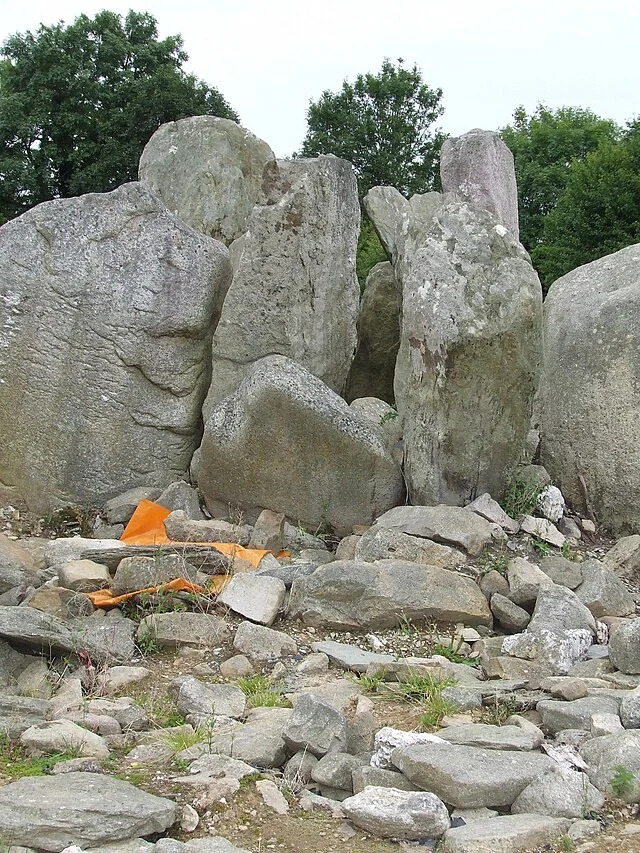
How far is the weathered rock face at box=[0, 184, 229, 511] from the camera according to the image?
6.32 meters

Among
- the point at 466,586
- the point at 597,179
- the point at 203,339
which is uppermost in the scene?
the point at 597,179

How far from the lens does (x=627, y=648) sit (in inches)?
147

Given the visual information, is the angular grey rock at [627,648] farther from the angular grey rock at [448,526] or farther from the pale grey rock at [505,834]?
the pale grey rock at [505,834]

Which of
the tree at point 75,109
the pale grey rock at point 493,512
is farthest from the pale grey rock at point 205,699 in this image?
the tree at point 75,109

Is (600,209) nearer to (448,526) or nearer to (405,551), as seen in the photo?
(448,526)

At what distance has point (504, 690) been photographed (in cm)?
356

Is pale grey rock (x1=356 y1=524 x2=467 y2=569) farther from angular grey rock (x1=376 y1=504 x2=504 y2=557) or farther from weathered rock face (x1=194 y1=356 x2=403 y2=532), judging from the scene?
weathered rock face (x1=194 y1=356 x2=403 y2=532)

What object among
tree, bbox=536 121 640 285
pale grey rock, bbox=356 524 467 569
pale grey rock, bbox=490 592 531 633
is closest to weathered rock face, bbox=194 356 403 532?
pale grey rock, bbox=356 524 467 569

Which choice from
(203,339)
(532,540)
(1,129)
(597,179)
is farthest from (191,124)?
(1,129)

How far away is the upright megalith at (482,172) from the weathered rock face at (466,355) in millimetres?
1567

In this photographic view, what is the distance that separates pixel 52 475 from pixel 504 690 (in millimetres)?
3653

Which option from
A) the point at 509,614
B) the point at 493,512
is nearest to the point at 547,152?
the point at 493,512

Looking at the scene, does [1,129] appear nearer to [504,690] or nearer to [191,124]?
[191,124]

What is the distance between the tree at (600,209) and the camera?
12.9 meters
